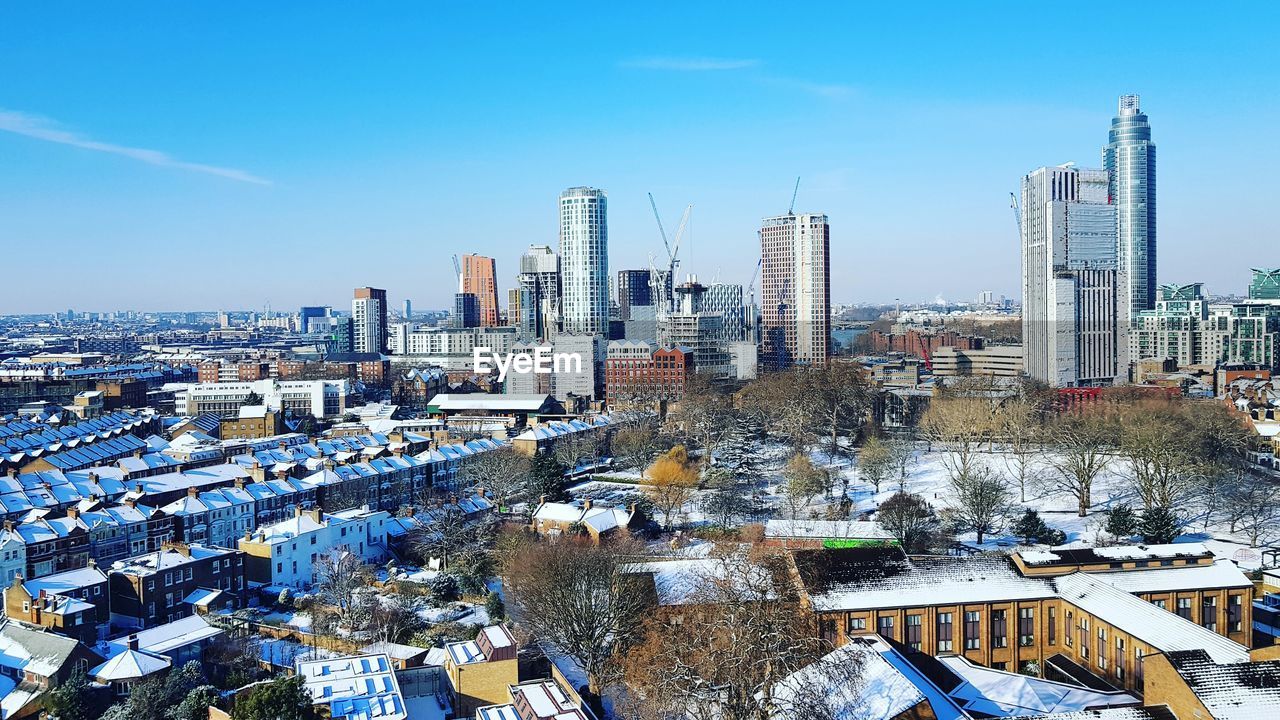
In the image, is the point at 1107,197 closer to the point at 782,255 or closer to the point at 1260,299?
the point at 782,255

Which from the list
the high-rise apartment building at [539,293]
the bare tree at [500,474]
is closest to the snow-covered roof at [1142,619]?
the bare tree at [500,474]

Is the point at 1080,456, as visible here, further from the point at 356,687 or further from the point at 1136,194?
the point at 1136,194

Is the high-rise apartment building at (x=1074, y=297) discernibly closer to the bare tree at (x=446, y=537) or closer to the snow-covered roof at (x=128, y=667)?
the bare tree at (x=446, y=537)

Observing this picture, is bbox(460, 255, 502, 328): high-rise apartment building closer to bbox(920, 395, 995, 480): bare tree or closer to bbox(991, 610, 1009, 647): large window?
bbox(920, 395, 995, 480): bare tree

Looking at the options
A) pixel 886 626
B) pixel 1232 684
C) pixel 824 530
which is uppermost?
pixel 1232 684

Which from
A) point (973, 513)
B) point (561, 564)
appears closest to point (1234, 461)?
point (973, 513)

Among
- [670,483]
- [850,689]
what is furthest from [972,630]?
[670,483]

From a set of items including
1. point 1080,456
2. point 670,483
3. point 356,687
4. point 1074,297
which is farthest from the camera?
point 1074,297
